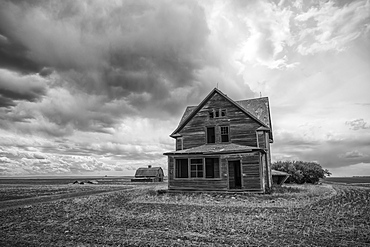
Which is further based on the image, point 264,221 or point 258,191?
point 258,191

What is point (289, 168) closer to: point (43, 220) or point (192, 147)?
point (192, 147)

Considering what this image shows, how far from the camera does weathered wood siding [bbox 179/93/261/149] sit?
21500mm

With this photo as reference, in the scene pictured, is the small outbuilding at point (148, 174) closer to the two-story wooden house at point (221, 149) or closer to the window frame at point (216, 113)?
the two-story wooden house at point (221, 149)

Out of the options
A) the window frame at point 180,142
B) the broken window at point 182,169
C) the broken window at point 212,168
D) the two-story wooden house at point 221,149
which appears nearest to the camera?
the two-story wooden house at point 221,149

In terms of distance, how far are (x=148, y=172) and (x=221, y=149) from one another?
40280mm

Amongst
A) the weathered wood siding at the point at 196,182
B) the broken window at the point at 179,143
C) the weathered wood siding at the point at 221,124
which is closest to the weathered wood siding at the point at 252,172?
the weathered wood siding at the point at 196,182

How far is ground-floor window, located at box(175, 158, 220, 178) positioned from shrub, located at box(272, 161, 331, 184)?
55.0 ft

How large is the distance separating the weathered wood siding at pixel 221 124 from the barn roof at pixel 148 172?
117ft

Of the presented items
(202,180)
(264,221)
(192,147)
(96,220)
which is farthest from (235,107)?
(96,220)

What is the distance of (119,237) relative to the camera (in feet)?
22.7

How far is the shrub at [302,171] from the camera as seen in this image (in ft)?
111

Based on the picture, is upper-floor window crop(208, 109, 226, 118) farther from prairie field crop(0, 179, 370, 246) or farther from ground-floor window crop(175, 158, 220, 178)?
prairie field crop(0, 179, 370, 246)

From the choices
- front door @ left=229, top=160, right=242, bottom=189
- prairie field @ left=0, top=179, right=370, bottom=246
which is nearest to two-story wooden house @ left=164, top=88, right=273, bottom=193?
front door @ left=229, top=160, right=242, bottom=189

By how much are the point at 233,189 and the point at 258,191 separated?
1.89 metres
